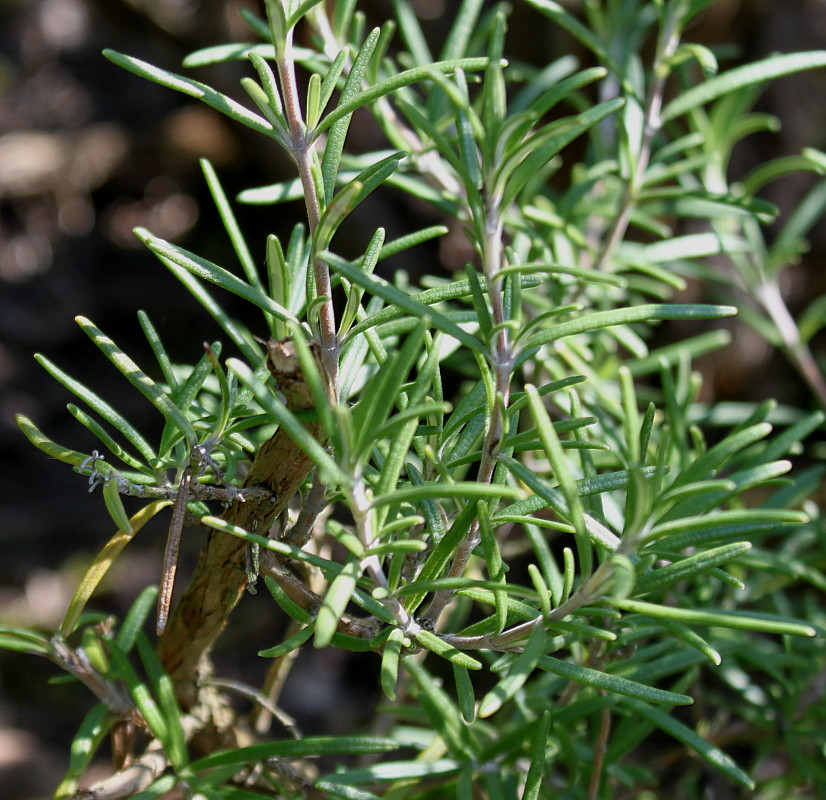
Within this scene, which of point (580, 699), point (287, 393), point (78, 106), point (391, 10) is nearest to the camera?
point (287, 393)

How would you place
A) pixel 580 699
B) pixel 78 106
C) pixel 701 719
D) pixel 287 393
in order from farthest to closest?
pixel 78 106
pixel 701 719
pixel 580 699
pixel 287 393

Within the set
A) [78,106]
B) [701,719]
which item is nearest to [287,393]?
[701,719]

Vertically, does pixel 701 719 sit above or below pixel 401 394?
below

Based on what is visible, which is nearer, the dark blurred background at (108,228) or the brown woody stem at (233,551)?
the brown woody stem at (233,551)

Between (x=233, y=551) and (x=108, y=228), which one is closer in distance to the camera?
(x=233, y=551)

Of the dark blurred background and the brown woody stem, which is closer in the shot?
Answer: the brown woody stem

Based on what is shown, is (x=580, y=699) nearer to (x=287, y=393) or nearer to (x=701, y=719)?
(x=701, y=719)

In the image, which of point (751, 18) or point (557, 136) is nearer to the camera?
point (557, 136)

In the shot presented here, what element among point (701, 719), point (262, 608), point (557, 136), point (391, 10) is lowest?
point (262, 608)
